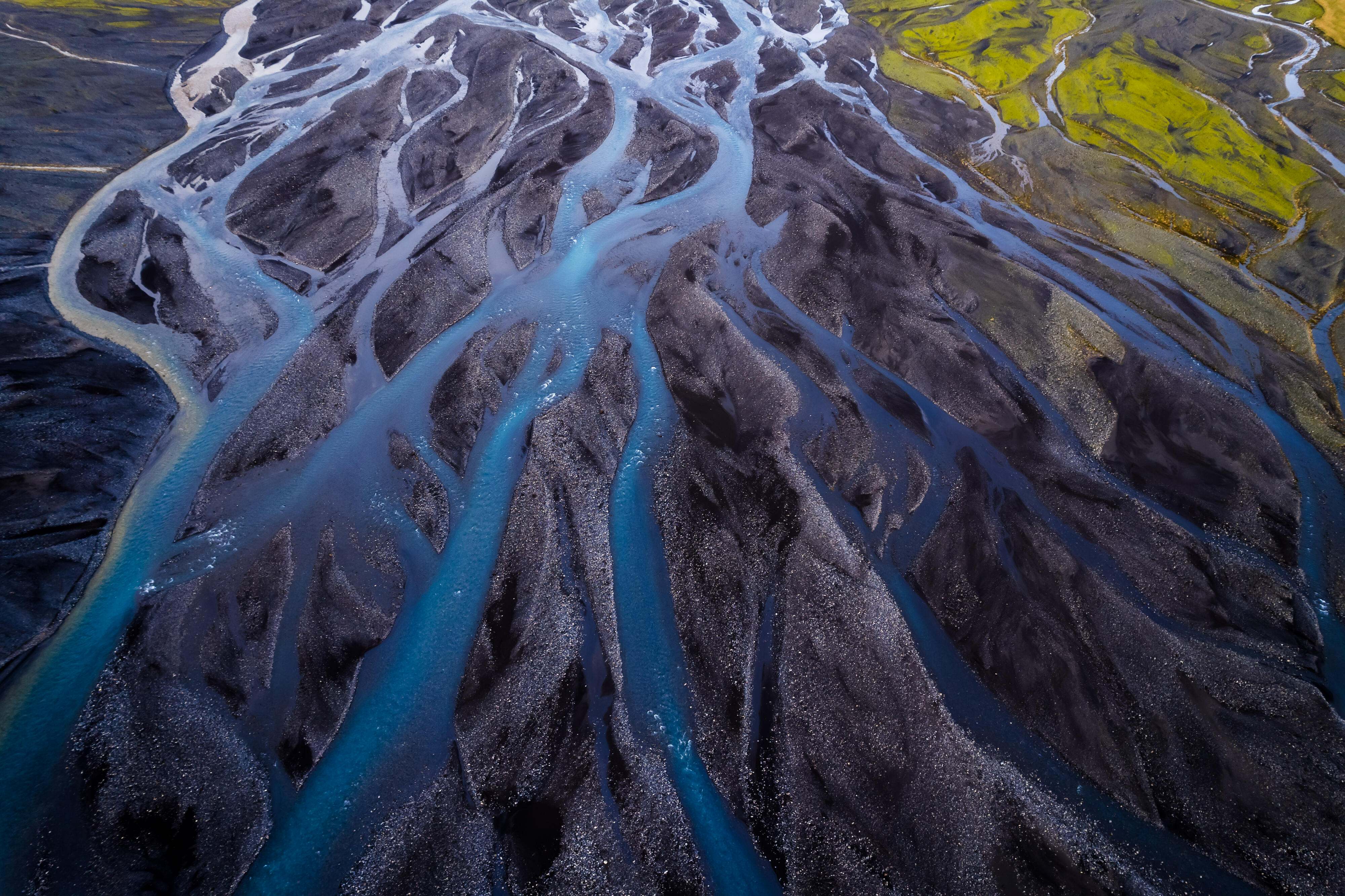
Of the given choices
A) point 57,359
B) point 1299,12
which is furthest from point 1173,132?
point 57,359

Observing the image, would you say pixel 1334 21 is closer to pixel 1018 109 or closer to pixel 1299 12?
pixel 1299 12

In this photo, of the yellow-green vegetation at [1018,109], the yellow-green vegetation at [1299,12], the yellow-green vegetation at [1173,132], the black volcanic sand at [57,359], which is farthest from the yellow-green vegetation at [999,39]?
the black volcanic sand at [57,359]

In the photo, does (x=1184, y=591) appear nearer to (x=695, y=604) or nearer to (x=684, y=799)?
(x=695, y=604)

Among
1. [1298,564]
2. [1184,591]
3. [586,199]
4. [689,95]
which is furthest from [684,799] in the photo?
[689,95]

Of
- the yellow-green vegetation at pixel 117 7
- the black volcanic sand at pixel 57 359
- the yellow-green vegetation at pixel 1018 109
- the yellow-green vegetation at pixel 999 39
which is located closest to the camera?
the black volcanic sand at pixel 57 359

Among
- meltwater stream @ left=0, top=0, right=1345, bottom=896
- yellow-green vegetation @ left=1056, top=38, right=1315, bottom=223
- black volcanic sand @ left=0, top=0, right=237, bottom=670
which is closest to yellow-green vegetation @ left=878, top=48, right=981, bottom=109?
yellow-green vegetation @ left=1056, top=38, right=1315, bottom=223

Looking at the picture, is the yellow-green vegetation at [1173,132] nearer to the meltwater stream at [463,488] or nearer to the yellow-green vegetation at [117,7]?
the meltwater stream at [463,488]

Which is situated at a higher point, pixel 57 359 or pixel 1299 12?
pixel 1299 12
